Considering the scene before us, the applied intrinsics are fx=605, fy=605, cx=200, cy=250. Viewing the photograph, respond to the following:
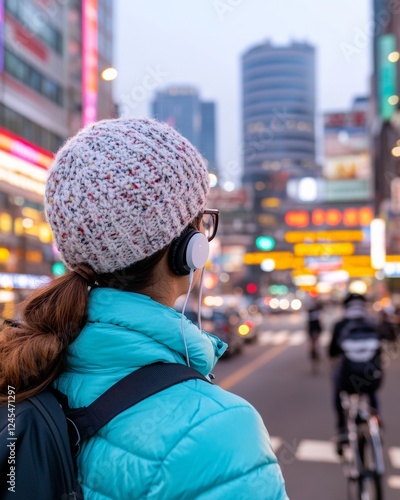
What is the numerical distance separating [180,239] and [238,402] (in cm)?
43

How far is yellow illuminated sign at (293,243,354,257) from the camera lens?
3553 inches

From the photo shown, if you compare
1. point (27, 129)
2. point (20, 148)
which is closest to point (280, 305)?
point (27, 129)

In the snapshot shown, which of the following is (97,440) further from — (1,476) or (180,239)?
(180,239)

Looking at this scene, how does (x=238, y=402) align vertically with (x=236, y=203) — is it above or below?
below

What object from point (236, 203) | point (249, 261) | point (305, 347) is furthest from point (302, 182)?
point (305, 347)

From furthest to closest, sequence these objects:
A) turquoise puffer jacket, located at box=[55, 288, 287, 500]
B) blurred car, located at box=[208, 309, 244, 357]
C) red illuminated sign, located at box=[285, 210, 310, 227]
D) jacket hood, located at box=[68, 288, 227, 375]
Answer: red illuminated sign, located at box=[285, 210, 310, 227]
blurred car, located at box=[208, 309, 244, 357]
jacket hood, located at box=[68, 288, 227, 375]
turquoise puffer jacket, located at box=[55, 288, 287, 500]

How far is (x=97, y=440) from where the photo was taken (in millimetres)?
1227

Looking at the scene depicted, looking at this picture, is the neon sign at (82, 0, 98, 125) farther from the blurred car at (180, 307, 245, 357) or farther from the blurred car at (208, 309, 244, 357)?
the blurred car at (208, 309, 244, 357)

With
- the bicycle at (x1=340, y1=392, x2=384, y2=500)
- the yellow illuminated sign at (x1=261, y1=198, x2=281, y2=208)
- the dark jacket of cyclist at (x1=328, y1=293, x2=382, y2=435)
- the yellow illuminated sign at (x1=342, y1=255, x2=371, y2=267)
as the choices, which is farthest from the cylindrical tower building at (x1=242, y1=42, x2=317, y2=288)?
the bicycle at (x1=340, y1=392, x2=384, y2=500)

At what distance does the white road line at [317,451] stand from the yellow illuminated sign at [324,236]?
8388 centimetres

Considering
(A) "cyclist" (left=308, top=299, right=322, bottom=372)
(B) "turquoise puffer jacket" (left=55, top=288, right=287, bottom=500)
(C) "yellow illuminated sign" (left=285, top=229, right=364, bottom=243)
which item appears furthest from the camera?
(C) "yellow illuminated sign" (left=285, top=229, right=364, bottom=243)

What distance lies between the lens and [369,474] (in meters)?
5.05

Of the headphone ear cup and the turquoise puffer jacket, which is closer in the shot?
the turquoise puffer jacket

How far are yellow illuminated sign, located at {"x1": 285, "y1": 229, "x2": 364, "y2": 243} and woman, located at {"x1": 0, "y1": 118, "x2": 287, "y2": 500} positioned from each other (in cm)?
9040
